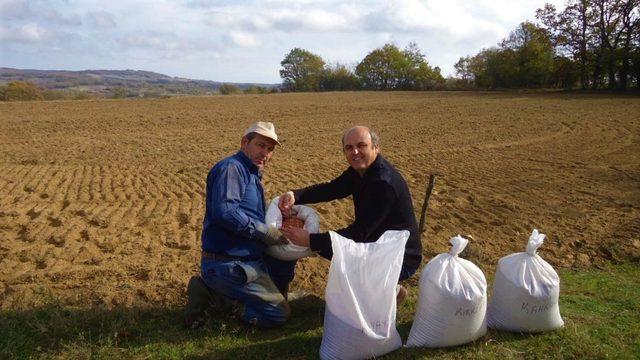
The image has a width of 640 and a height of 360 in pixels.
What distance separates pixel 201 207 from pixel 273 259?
9.65 ft

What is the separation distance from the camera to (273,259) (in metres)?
3.77

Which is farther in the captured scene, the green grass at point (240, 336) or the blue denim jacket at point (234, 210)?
the blue denim jacket at point (234, 210)

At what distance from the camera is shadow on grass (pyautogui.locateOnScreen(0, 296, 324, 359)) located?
3.25 metres

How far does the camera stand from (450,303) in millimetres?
3031

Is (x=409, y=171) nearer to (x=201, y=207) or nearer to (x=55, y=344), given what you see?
(x=201, y=207)

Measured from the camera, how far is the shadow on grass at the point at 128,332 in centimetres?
325

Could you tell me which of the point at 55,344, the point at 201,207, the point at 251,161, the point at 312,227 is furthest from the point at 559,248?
the point at 55,344

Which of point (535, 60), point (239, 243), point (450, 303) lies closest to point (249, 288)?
point (239, 243)

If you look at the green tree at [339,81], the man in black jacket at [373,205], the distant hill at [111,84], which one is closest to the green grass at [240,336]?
the man in black jacket at [373,205]

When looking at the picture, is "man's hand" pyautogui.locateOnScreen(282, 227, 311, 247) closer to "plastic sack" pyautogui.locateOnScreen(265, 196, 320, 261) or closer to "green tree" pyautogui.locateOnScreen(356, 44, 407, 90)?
"plastic sack" pyautogui.locateOnScreen(265, 196, 320, 261)

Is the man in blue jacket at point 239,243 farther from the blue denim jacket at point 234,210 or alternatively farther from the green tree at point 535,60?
the green tree at point 535,60

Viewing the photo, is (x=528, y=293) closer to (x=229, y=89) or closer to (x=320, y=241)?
(x=320, y=241)

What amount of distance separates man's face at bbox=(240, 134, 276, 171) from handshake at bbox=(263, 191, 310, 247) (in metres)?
0.37

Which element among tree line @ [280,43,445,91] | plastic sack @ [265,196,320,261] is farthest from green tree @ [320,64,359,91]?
plastic sack @ [265,196,320,261]
